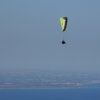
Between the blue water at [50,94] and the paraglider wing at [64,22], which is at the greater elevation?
the paraglider wing at [64,22]

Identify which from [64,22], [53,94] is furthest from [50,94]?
[64,22]

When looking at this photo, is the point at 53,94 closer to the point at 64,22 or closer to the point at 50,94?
the point at 50,94

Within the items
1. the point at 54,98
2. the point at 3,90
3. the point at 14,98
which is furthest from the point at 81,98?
the point at 3,90

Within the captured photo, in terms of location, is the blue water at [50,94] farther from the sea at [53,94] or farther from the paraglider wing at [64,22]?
the paraglider wing at [64,22]

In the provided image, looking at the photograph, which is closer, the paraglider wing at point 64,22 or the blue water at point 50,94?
the paraglider wing at point 64,22

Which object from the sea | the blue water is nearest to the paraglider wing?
the sea

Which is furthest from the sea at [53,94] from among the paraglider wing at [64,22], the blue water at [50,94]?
the paraglider wing at [64,22]

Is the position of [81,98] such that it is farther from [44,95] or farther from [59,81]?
[59,81]

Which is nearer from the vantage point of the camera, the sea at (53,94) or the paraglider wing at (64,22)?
the paraglider wing at (64,22)
